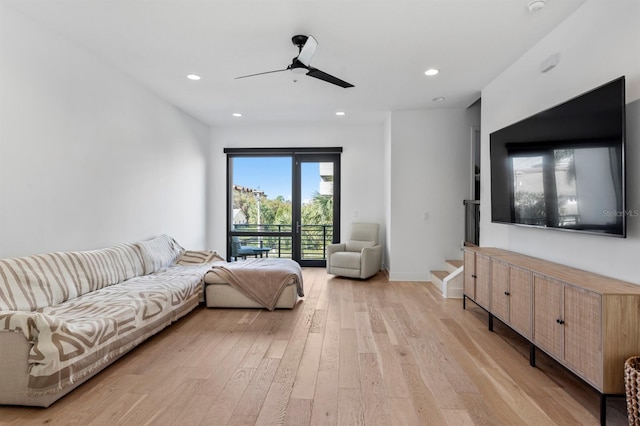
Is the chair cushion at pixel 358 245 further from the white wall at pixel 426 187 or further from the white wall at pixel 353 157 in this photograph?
the white wall at pixel 426 187

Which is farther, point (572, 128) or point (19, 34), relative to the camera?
point (19, 34)

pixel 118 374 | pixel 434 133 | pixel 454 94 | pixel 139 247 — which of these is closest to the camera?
pixel 118 374

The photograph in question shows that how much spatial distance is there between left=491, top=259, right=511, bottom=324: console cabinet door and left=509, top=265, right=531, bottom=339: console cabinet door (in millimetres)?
63

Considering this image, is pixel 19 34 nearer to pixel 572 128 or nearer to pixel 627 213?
pixel 572 128

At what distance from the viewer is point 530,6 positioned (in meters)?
2.35

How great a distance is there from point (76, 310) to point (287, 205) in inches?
162

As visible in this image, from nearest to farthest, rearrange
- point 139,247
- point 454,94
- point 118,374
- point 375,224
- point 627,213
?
1. point 627,213
2. point 118,374
3. point 139,247
4. point 454,94
5. point 375,224

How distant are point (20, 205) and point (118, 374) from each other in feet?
5.34

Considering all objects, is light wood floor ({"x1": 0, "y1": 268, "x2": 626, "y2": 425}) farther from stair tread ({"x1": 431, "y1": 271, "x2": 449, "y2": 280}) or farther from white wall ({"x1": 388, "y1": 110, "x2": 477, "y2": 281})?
white wall ({"x1": 388, "y1": 110, "x2": 477, "y2": 281})

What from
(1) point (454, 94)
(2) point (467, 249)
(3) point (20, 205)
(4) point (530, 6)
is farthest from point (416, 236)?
(3) point (20, 205)

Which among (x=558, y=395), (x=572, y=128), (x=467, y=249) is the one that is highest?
(x=572, y=128)

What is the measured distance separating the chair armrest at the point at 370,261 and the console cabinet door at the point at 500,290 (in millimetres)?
2276

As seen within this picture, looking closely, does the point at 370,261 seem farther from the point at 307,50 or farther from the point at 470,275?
the point at 307,50

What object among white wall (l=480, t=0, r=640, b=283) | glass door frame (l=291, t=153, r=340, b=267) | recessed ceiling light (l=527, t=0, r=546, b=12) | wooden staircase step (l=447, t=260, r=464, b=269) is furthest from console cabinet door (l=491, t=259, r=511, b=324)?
glass door frame (l=291, t=153, r=340, b=267)
